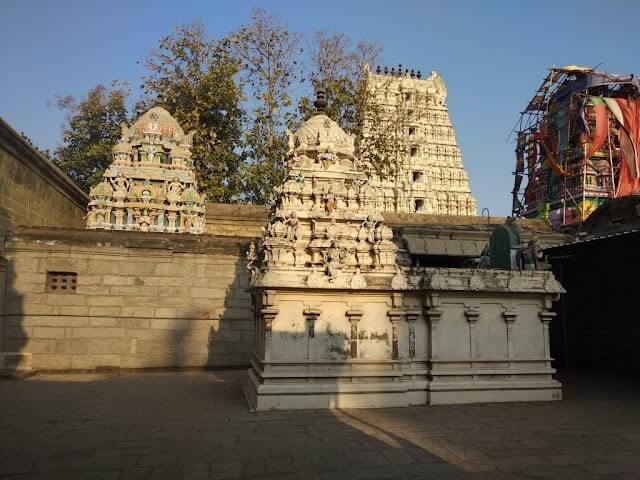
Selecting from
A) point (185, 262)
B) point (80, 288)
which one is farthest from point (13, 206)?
point (185, 262)

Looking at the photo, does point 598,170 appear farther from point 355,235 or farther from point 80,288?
point 80,288

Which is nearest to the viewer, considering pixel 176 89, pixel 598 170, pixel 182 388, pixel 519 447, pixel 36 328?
pixel 519 447

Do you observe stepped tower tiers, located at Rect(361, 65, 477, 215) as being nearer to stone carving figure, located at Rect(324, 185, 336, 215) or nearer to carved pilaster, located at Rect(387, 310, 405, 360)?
stone carving figure, located at Rect(324, 185, 336, 215)

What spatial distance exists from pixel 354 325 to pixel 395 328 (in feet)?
2.74

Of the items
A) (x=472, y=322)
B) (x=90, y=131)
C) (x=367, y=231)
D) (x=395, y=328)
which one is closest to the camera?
(x=395, y=328)

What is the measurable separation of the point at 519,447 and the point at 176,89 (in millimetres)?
24180

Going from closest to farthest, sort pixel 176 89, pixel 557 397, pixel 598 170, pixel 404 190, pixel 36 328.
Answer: pixel 557 397 → pixel 36 328 → pixel 176 89 → pixel 598 170 → pixel 404 190

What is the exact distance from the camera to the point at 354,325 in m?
9.19

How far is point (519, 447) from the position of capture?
6371mm

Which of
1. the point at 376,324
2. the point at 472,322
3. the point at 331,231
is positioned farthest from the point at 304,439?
the point at 472,322

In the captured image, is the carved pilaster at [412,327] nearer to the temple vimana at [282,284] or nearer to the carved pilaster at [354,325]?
the temple vimana at [282,284]

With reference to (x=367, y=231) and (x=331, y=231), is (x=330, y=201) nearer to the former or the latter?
(x=331, y=231)

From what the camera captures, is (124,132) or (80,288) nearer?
(80,288)

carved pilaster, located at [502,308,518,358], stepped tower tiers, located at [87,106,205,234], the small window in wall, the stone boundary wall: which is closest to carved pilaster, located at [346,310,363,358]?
carved pilaster, located at [502,308,518,358]
